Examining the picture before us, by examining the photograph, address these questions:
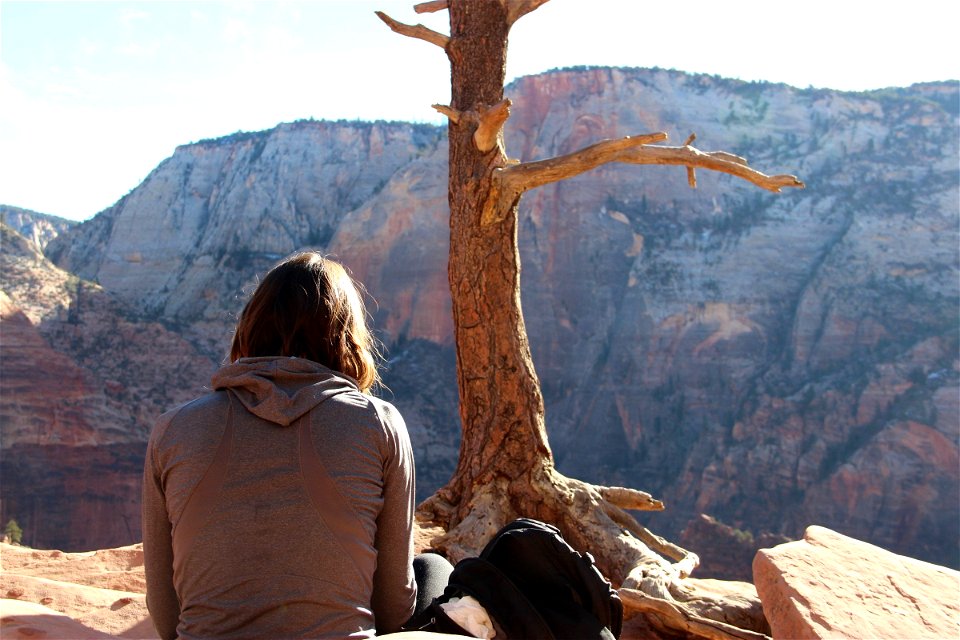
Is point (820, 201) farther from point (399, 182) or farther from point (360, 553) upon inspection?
point (360, 553)

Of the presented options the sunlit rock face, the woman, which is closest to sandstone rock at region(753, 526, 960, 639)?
the woman

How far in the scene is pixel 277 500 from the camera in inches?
72.5

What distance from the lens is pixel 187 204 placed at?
4647 centimetres

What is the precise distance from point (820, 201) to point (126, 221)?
34.6 metres

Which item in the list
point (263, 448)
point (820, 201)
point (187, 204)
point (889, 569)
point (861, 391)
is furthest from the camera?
point (187, 204)

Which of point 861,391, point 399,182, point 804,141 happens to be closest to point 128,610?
point 861,391

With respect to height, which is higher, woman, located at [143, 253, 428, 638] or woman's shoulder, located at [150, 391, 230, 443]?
woman's shoulder, located at [150, 391, 230, 443]

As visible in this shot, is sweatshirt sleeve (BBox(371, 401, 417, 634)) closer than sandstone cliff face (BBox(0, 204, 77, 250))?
Yes

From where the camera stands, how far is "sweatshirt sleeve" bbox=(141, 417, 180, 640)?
1.94 metres

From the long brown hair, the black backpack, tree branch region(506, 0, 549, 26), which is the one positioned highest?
tree branch region(506, 0, 549, 26)

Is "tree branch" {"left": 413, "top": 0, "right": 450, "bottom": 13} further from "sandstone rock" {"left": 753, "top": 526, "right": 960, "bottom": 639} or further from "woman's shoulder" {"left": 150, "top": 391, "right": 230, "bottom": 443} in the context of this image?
"woman's shoulder" {"left": 150, "top": 391, "right": 230, "bottom": 443}

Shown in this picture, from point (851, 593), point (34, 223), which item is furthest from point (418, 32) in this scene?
point (34, 223)

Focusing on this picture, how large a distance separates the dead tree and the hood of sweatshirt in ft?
11.8

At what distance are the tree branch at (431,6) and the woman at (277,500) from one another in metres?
5.01
